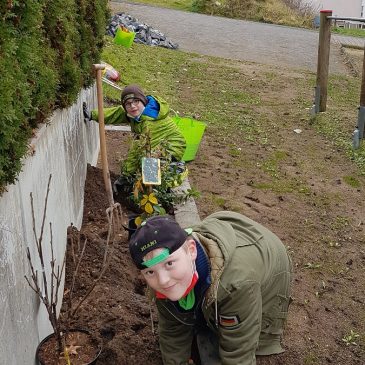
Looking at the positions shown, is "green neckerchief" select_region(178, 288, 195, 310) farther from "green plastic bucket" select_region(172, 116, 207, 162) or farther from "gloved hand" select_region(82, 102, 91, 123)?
"green plastic bucket" select_region(172, 116, 207, 162)

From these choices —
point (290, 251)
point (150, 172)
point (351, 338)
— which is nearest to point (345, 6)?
point (290, 251)

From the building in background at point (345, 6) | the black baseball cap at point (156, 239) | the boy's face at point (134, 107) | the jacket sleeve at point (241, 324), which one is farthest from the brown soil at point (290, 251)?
the building in background at point (345, 6)

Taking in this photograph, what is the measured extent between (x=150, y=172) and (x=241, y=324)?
2004 mm

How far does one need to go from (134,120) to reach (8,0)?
2.93m

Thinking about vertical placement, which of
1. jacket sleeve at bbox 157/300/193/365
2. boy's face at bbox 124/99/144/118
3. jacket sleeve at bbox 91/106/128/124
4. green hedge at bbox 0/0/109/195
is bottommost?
jacket sleeve at bbox 157/300/193/365

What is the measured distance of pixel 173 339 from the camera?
3.02m

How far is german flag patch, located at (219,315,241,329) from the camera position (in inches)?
103

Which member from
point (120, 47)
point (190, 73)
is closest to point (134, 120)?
point (190, 73)

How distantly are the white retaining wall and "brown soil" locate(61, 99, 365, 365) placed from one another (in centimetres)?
37

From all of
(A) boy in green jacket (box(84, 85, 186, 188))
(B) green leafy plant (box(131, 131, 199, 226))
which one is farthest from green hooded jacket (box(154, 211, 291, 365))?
(A) boy in green jacket (box(84, 85, 186, 188))

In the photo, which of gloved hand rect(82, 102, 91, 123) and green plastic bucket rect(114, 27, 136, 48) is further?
green plastic bucket rect(114, 27, 136, 48)

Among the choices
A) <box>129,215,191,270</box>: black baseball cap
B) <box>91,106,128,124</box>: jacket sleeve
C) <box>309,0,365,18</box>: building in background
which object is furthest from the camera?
<box>309,0,365,18</box>: building in background

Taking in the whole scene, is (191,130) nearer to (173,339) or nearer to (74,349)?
(173,339)

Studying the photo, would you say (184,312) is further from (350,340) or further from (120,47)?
(120,47)
